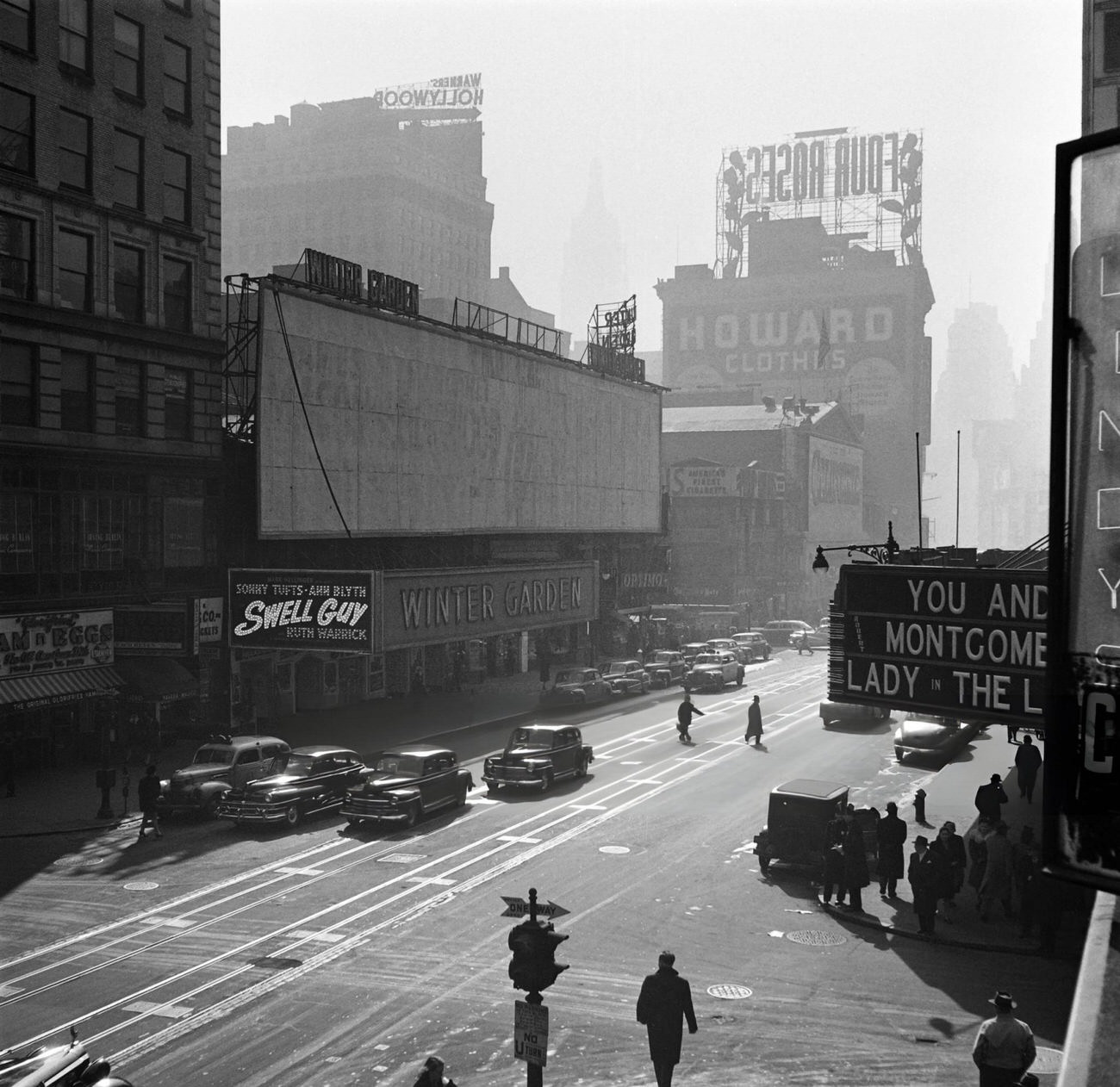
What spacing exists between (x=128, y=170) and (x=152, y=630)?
14032 mm

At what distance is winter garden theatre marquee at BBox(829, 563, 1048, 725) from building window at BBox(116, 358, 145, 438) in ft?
87.6

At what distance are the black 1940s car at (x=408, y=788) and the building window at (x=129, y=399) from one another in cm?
1440

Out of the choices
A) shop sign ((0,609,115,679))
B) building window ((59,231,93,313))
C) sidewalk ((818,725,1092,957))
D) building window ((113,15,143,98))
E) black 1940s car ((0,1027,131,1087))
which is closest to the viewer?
black 1940s car ((0,1027,131,1087))

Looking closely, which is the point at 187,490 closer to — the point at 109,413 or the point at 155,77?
the point at 109,413

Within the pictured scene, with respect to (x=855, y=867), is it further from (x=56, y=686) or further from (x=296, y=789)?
(x=56, y=686)

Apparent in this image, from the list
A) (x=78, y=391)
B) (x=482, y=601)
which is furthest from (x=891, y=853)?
(x=482, y=601)

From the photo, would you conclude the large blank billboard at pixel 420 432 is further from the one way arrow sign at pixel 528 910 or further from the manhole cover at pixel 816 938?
the one way arrow sign at pixel 528 910

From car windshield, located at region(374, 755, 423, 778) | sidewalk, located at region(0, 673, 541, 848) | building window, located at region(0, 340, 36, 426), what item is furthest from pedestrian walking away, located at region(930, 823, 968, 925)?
building window, located at region(0, 340, 36, 426)

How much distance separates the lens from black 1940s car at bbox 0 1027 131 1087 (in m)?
11.7

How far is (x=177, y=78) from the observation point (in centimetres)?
3912

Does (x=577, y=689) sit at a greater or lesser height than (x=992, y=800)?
lesser

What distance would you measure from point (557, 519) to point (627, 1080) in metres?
46.7

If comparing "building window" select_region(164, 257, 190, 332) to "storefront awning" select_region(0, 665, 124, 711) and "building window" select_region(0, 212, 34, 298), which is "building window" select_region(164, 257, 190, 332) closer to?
"building window" select_region(0, 212, 34, 298)

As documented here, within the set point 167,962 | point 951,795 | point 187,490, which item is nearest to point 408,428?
point 187,490
